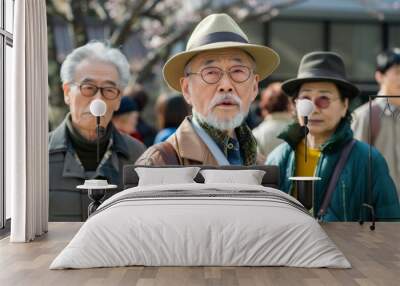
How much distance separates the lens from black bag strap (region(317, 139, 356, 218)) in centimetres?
649

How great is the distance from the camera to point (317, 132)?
659cm

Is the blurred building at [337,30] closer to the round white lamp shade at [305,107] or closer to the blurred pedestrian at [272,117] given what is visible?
the blurred pedestrian at [272,117]

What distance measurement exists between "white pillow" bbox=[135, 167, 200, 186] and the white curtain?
3.11 feet

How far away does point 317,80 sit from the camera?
6598 mm

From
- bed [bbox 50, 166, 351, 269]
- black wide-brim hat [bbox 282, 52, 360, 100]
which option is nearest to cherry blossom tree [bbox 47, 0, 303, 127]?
black wide-brim hat [bbox 282, 52, 360, 100]

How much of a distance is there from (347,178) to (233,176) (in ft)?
4.31

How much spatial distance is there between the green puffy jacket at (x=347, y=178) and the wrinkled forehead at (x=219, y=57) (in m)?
0.93

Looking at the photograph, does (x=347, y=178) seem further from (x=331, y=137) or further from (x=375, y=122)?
(x=375, y=122)

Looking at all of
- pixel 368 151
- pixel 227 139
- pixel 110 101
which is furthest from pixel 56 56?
pixel 368 151

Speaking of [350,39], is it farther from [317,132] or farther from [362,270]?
[362,270]

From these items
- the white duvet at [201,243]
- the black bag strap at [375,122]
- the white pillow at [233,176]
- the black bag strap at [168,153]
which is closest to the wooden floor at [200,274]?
the white duvet at [201,243]

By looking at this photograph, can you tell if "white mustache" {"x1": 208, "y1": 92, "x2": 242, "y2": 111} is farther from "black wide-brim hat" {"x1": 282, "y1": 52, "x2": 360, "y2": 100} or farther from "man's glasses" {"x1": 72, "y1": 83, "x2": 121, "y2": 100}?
"man's glasses" {"x1": 72, "y1": 83, "x2": 121, "y2": 100}

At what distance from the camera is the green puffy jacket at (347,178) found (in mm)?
6500

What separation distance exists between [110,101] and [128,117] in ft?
1.13
